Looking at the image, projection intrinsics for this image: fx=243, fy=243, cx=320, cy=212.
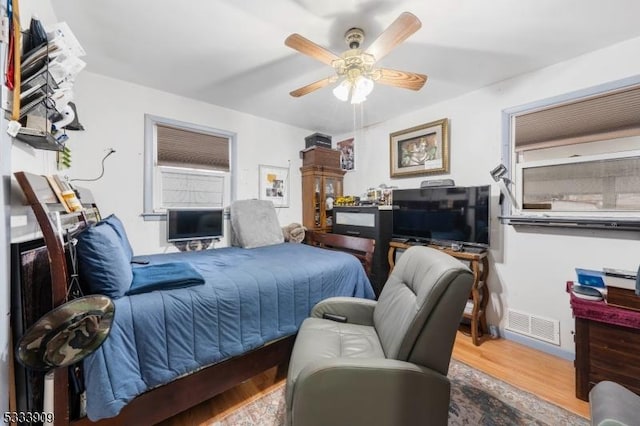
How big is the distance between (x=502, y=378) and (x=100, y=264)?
2679 millimetres

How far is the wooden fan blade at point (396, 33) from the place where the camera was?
1.24m

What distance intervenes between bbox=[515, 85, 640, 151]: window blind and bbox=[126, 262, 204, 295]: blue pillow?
3037 millimetres

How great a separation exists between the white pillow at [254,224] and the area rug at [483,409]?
5.31 ft

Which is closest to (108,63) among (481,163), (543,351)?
(481,163)

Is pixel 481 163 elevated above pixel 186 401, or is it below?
above

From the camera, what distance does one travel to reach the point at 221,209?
9.65 ft

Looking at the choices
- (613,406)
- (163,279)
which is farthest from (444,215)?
(163,279)

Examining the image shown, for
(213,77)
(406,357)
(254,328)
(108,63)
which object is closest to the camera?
(406,357)

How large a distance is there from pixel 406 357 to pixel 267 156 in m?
3.05

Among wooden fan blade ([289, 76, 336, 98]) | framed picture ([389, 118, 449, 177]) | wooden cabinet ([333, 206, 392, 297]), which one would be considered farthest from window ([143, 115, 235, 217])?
framed picture ([389, 118, 449, 177])

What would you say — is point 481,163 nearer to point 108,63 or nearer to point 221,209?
point 221,209

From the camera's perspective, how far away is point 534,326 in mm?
2197

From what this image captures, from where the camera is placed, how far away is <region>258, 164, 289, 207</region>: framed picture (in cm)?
344

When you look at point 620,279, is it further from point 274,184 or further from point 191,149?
point 191,149
